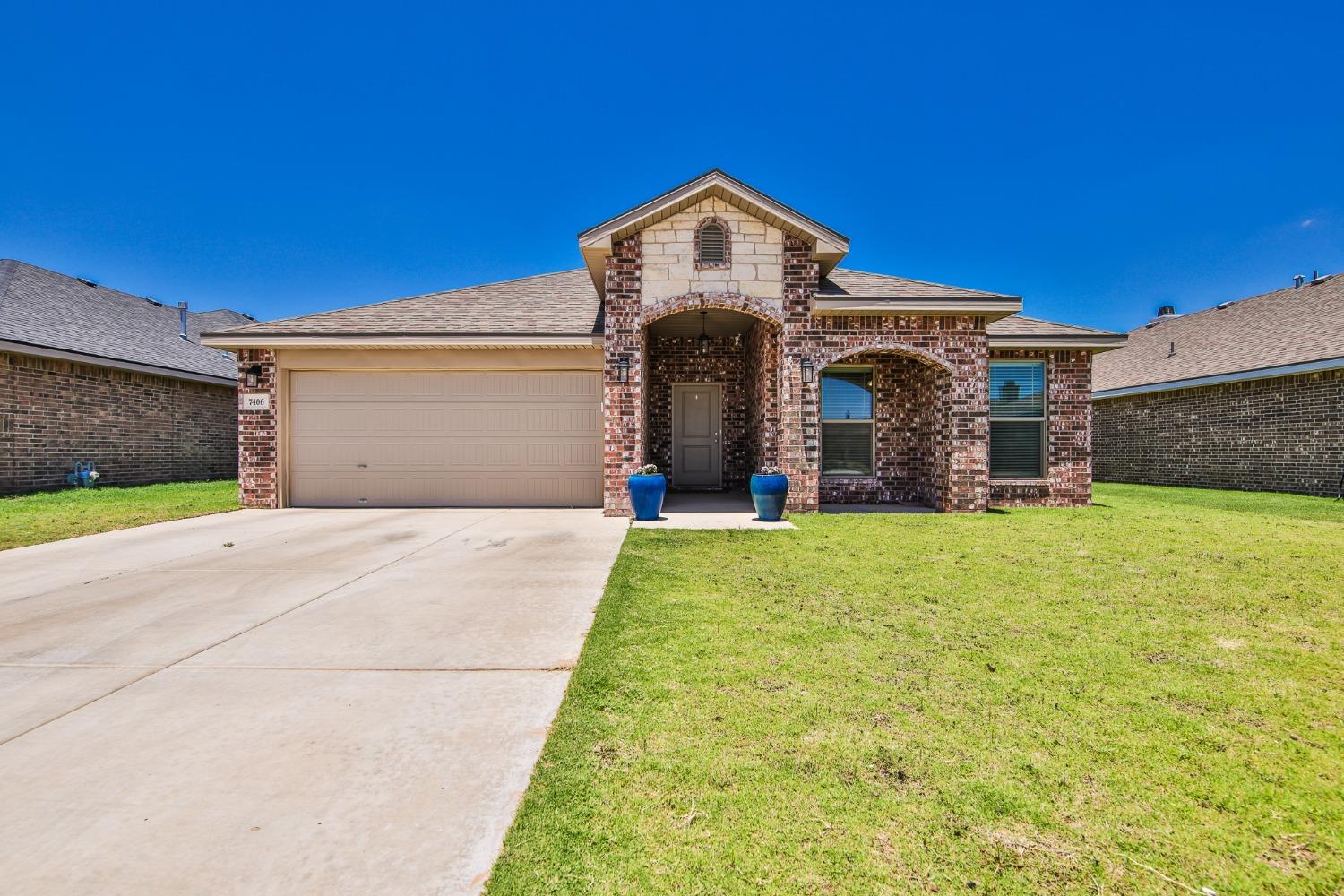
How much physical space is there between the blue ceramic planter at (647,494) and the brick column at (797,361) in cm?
214

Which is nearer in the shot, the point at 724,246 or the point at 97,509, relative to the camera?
the point at 724,246

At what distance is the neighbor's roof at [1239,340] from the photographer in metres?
13.1

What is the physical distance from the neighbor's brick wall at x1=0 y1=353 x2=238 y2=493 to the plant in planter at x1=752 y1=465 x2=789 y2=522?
14502 millimetres

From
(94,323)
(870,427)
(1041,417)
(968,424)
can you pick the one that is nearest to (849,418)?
(870,427)

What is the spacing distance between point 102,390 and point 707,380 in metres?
13.4

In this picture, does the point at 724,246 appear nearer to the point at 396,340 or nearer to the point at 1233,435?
the point at 396,340

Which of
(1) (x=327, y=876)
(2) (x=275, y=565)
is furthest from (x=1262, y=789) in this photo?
(2) (x=275, y=565)

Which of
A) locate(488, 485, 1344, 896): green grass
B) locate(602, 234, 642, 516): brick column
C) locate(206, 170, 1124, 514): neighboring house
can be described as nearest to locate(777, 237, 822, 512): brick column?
locate(206, 170, 1124, 514): neighboring house

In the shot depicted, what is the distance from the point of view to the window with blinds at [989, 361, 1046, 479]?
11086 millimetres

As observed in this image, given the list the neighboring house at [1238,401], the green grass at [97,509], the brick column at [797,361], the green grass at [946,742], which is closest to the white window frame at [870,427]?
the brick column at [797,361]

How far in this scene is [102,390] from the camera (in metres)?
13.3

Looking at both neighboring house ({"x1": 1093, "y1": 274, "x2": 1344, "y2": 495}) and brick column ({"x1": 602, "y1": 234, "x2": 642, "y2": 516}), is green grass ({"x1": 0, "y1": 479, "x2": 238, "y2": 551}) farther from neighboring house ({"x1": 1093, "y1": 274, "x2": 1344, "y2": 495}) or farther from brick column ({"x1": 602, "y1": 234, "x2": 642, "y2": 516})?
neighboring house ({"x1": 1093, "y1": 274, "x2": 1344, "y2": 495})

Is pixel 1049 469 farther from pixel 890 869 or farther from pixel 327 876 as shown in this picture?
pixel 327 876

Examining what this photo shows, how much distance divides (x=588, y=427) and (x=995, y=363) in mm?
7600
